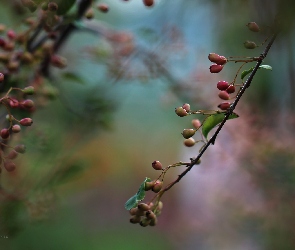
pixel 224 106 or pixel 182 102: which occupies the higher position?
pixel 224 106

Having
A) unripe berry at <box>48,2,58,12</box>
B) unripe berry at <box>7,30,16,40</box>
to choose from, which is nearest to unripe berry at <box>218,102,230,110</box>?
unripe berry at <box>48,2,58,12</box>

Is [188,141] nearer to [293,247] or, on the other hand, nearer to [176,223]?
[293,247]

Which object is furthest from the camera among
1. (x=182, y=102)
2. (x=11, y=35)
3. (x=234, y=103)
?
(x=182, y=102)

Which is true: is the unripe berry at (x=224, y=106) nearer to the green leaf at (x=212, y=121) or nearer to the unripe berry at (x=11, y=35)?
the green leaf at (x=212, y=121)

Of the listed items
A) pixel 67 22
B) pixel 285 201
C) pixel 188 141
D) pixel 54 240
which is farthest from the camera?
pixel 54 240

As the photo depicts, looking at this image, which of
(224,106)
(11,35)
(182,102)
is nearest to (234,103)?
(224,106)

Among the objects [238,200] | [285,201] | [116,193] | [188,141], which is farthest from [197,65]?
[116,193]

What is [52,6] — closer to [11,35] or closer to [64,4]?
[64,4]

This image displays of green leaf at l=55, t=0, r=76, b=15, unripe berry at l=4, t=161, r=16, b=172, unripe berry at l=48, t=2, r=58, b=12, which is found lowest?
unripe berry at l=4, t=161, r=16, b=172

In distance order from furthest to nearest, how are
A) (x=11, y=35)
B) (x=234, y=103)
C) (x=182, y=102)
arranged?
(x=182, y=102), (x=11, y=35), (x=234, y=103)

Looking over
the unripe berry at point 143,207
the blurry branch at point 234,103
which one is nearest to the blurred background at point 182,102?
the blurry branch at point 234,103

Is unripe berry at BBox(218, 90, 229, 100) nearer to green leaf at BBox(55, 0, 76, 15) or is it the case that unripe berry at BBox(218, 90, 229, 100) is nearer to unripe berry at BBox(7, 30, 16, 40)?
green leaf at BBox(55, 0, 76, 15)
